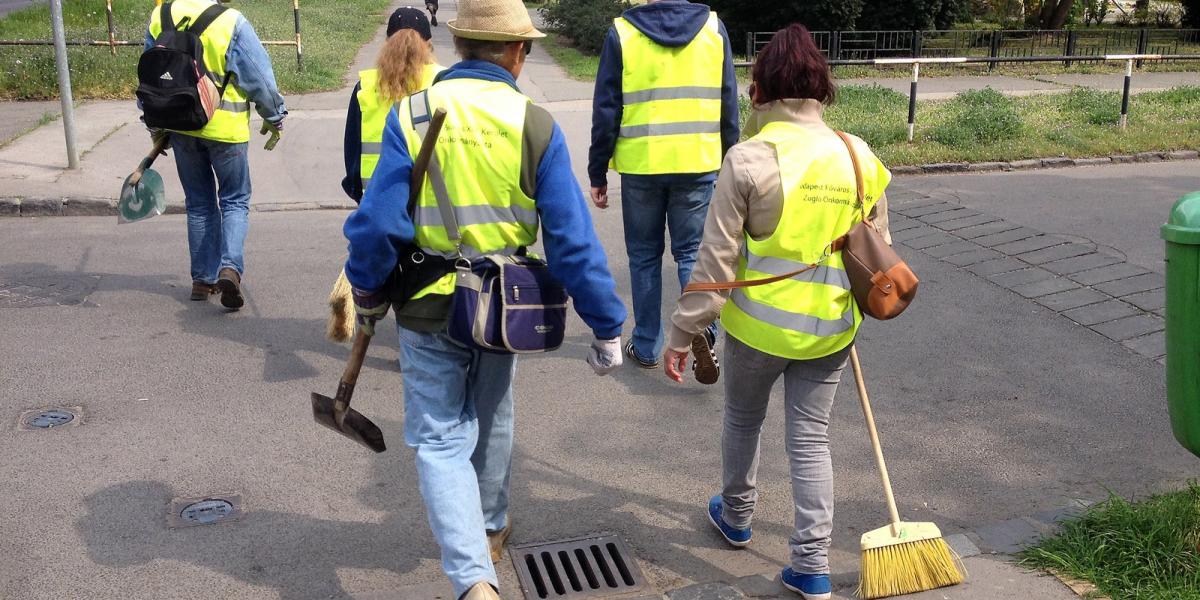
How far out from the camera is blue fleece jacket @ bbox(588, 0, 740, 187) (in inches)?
215

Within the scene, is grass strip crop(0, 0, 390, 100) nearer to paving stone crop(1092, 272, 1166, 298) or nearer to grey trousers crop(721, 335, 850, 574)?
paving stone crop(1092, 272, 1166, 298)

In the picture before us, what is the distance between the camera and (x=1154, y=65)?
63.5 ft

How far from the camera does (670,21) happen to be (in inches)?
215

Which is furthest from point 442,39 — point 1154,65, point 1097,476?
point 1097,476

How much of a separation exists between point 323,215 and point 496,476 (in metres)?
5.64

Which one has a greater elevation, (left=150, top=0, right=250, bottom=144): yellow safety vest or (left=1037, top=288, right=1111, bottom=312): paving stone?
(left=150, top=0, right=250, bottom=144): yellow safety vest

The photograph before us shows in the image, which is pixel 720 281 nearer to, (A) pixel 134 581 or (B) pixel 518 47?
(B) pixel 518 47

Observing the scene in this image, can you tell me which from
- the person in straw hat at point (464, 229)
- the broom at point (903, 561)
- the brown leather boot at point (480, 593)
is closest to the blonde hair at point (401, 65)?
the person in straw hat at point (464, 229)

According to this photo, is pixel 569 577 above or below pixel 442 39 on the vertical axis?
below

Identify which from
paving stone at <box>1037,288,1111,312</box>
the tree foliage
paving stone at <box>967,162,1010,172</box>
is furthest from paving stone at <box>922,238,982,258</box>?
the tree foliage

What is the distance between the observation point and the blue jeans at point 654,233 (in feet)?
18.7

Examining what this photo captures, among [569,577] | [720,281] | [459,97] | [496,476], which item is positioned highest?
[459,97]

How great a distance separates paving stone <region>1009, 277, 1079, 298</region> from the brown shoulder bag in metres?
3.93

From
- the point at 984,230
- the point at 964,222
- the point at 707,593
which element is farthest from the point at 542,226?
the point at 964,222
